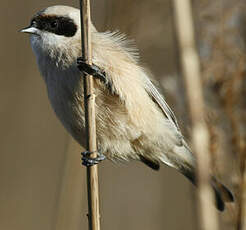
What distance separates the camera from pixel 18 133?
3531 millimetres

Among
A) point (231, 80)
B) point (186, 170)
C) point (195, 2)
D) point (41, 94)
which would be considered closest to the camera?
point (231, 80)

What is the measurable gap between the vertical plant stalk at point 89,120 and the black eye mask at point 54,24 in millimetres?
645

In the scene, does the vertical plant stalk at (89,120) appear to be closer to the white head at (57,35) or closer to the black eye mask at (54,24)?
the white head at (57,35)

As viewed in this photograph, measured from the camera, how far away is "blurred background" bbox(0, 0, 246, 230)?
6.34ft

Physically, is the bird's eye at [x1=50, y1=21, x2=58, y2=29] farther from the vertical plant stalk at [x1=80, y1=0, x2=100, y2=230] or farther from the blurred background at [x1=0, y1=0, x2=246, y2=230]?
the vertical plant stalk at [x1=80, y1=0, x2=100, y2=230]

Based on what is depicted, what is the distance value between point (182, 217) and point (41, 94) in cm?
150

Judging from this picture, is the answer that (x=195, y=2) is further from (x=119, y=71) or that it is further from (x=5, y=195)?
(x=5, y=195)

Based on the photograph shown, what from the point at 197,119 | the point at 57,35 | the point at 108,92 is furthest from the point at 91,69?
the point at 197,119

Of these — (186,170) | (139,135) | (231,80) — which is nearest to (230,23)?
(231,80)

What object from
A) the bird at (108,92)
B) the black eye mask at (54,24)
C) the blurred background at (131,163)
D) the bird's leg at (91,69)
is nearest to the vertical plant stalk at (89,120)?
the bird's leg at (91,69)

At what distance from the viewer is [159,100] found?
2631 millimetres

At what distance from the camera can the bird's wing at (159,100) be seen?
2.59 metres

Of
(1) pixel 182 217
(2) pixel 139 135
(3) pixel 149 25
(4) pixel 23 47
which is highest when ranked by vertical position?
(4) pixel 23 47

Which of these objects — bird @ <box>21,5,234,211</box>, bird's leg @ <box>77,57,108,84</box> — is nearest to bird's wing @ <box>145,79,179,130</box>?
bird @ <box>21,5,234,211</box>
